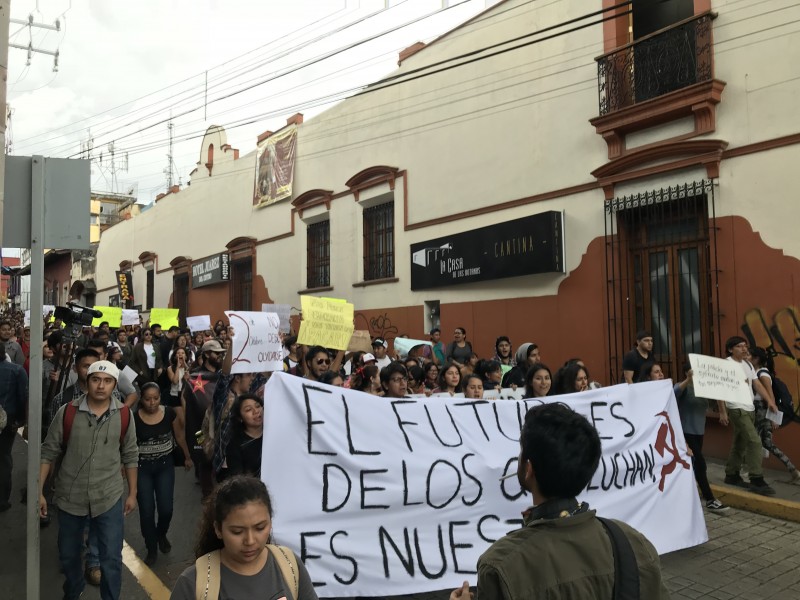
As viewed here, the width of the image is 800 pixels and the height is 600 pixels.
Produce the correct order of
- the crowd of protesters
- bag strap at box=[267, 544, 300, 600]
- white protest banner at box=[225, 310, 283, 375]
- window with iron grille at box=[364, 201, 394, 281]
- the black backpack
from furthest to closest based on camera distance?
window with iron grille at box=[364, 201, 394, 281] < the black backpack < white protest banner at box=[225, 310, 283, 375] < the crowd of protesters < bag strap at box=[267, 544, 300, 600]

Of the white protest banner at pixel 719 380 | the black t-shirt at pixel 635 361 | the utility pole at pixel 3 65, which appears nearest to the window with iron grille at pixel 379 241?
the black t-shirt at pixel 635 361

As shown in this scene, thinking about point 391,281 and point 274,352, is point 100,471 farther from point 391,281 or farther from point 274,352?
point 391,281

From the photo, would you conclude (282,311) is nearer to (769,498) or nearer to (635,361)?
(635,361)

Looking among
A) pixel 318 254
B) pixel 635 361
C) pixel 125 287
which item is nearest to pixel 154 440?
pixel 635 361

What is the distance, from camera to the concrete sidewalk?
20.3 ft

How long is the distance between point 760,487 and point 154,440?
240 inches

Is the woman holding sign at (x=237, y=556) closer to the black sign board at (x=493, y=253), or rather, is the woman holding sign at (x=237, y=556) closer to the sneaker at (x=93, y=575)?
the sneaker at (x=93, y=575)

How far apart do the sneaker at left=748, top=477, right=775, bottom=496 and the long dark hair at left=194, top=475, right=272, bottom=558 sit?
6.38 meters

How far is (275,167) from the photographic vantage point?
60.9ft

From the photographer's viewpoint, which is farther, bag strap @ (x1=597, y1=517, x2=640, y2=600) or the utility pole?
the utility pole

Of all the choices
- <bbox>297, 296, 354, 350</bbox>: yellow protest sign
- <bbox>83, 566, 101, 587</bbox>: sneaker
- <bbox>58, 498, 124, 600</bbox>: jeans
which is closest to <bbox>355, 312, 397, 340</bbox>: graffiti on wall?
<bbox>297, 296, 354, 350</bbox>: yellow protest sign

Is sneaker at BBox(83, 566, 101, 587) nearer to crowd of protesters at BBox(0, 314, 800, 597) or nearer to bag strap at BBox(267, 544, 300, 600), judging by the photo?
crowd of protesters at BBox(0, 314, 800, 597)

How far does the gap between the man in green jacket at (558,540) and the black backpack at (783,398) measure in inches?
260

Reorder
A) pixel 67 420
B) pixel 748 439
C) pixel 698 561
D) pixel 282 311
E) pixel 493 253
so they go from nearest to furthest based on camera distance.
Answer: pixel 67 420, pixel 698 561, pixel 748 439, pixel 493 253, pixel 282 311
